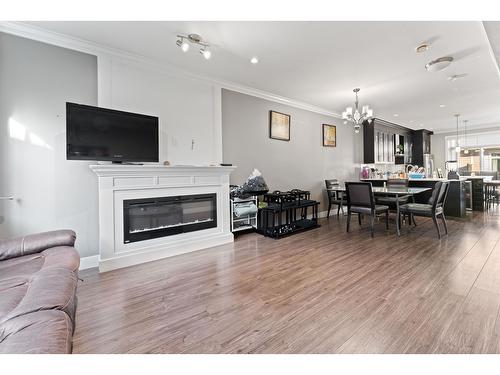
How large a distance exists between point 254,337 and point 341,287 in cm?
111

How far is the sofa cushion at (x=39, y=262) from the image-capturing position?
5.33ft

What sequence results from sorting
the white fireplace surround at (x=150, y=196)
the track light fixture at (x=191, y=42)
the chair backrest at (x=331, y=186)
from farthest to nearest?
the chair backrest at (x=331, y=186) → the white fireplace surround at (x=150, y=196) → the track light fixture at (x=191, y=42)

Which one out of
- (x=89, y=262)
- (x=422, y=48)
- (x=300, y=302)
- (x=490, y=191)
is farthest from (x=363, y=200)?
(x=490, y=191)

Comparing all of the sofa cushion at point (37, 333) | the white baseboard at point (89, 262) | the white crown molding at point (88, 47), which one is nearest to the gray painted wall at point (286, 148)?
the white crown molding at point (88, 47)

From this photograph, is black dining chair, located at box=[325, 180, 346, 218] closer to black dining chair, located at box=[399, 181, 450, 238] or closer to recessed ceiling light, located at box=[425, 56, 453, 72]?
black dining chair, located at box=[399, 181, 450, 238]

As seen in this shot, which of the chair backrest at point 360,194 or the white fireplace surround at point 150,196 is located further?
the chair backrest at point 360,194

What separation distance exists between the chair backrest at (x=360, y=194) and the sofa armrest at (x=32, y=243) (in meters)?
4.07

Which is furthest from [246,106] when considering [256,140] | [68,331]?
[68,331]

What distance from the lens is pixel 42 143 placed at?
8.61 ft

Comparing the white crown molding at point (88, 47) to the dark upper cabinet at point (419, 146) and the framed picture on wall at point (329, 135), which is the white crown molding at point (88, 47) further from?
the dark upper cabinet at point (419, 146)

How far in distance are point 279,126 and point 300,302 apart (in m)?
3.74

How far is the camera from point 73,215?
2805 millimetres

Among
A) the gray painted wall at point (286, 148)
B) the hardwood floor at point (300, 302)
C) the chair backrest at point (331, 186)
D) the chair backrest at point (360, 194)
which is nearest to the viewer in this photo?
the hardwood floor at point (300, 302)

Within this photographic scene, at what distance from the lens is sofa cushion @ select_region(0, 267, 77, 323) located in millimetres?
1133
